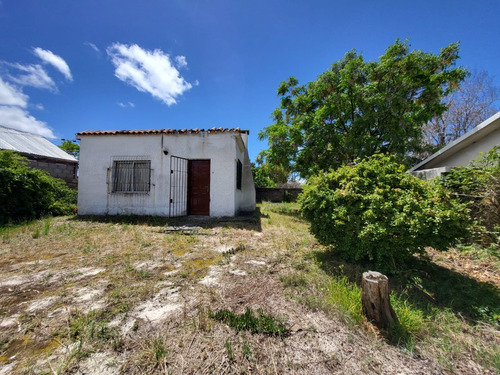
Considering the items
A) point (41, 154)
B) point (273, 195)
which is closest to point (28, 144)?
point (41, 154)

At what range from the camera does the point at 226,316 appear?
1973 mm

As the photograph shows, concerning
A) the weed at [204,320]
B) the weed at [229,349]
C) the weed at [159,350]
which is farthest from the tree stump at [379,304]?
the weed at [159,350]

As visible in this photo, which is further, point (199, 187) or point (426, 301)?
point (199, 187)

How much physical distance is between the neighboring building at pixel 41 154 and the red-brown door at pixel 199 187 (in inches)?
410

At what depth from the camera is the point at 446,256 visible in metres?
3.89

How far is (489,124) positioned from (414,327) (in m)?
7.03

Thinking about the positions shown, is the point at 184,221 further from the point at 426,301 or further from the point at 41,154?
the point at 41,154

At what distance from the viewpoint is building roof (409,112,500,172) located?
17.6 ft

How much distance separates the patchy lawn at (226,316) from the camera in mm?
1519

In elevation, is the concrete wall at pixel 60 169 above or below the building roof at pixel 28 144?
below

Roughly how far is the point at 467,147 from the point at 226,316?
8968 millimetres

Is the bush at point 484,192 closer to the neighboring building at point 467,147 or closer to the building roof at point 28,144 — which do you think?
the neighboring building at point 467,147

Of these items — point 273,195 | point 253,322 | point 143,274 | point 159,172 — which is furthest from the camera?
point 273,195

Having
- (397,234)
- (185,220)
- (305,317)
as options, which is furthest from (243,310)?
(185,220)
